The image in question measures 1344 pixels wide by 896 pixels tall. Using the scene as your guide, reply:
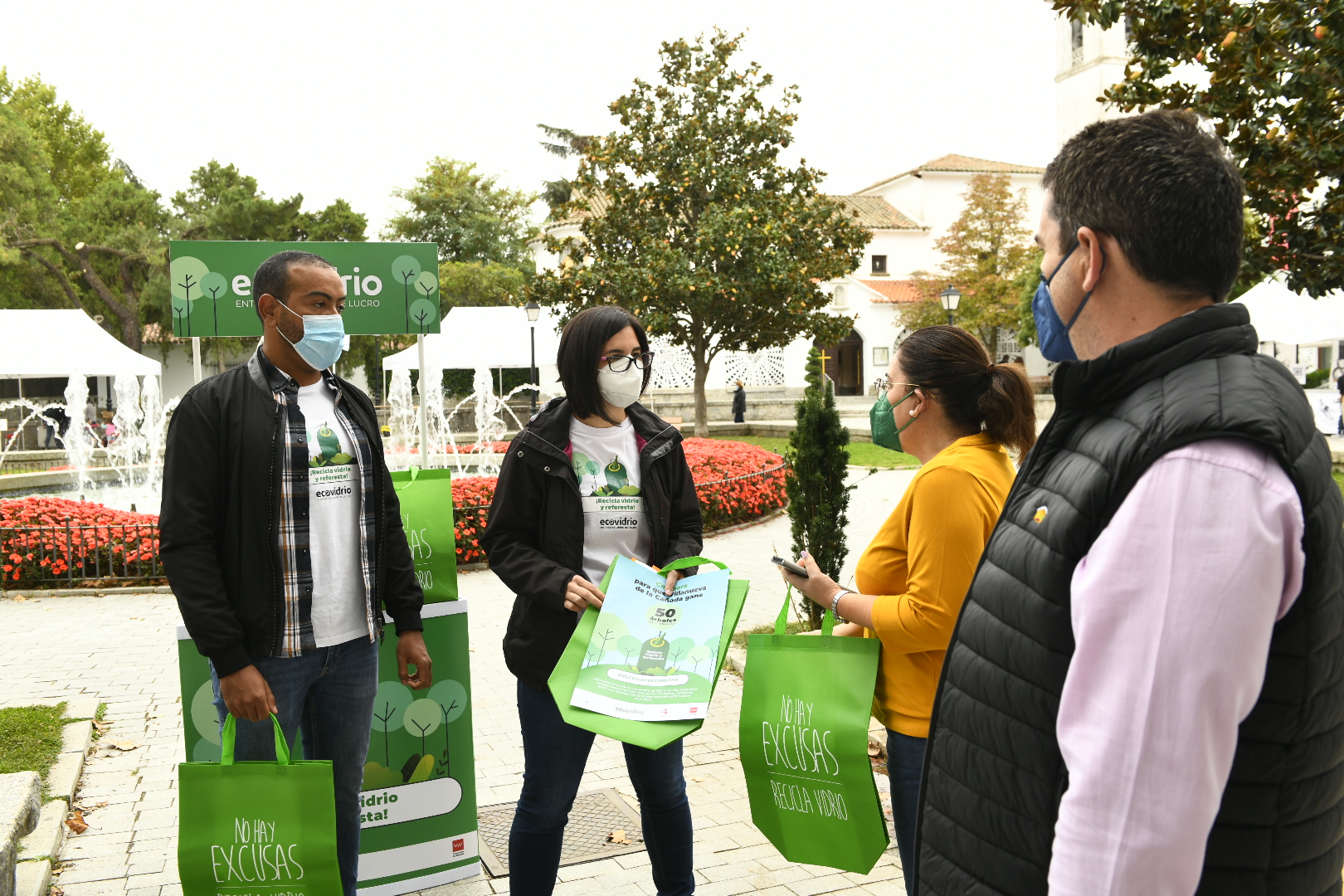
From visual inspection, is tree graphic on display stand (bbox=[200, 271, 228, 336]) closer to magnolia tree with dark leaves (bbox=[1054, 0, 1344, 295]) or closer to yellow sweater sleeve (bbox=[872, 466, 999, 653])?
yellow sweater sleeve (bbox=[872, 466, 999, 653])

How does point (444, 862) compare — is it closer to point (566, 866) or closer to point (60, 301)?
point (566, 866)

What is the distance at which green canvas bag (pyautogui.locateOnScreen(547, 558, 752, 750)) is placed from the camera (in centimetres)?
259

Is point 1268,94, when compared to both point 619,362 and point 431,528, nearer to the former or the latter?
point 619,362

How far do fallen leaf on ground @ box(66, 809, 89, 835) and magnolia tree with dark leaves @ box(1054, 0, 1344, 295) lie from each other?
6724mm

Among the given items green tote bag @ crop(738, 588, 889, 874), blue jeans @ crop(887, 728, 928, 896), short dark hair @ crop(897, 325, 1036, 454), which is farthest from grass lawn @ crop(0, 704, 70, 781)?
short dark hair @ crop(897, 325, 1036, 454)

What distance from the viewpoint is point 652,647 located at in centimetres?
278

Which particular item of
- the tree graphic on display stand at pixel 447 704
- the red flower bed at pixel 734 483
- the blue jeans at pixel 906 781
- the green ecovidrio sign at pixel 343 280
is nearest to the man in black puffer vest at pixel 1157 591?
the blue jeans at pixel 906 781

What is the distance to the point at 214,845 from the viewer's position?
8.34 ft

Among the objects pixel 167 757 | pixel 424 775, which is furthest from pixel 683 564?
pixel 167 757

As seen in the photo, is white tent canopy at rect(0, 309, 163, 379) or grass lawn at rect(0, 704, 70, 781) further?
white tent canopy at rect(0, 309, 163, 379)

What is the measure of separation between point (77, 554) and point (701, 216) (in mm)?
18824

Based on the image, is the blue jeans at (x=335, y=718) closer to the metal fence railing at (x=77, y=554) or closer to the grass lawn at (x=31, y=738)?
the grass lawn at (x=31, y=738)

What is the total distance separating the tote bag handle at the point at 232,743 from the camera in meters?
2.56

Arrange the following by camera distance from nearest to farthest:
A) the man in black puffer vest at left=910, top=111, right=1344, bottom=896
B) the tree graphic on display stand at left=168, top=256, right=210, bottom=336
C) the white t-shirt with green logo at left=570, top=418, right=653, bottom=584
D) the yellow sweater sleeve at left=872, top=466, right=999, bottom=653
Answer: the man in black puffer vest at left=910, top=111, right=1344, bottom=896 < the yellow sweater sleeve at left=872, top=466, right=999, bottom=653 < the white t-shirt with green logo at left=570, top=418, right=653, bottom=584 < the tree graphic on display stand at left=168, top=256, right=210, bottom=336
